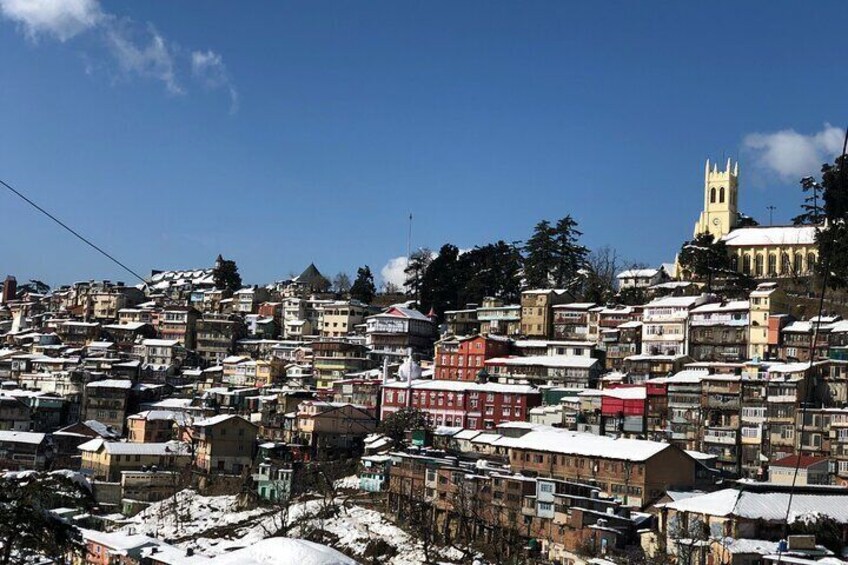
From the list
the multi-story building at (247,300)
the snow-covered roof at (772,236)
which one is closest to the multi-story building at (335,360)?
the multi-story building at (247,300)

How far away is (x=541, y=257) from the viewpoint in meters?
53.6

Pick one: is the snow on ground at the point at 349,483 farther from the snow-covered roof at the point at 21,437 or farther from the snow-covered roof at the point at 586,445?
the snow-covered roof at the point at 21,437

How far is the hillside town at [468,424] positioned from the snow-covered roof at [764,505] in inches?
3.1

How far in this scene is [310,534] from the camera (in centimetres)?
3128

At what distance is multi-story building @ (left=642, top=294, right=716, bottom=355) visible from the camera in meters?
39.7

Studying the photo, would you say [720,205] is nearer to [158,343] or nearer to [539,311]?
[539,311]

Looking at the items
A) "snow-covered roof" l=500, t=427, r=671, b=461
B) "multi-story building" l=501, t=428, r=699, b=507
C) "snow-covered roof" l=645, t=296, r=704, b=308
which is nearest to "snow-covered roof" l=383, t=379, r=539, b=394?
"snow-covered roof" l=500, t=427, r=671, b=461

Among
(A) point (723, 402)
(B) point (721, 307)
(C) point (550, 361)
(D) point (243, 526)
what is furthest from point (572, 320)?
(D) point (243, 526)

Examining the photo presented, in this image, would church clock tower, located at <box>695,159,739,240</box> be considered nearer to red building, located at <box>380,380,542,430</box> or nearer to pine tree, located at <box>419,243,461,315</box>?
pine tree, located at <box>419,243,461,315</box>

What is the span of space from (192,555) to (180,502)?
9050 mm

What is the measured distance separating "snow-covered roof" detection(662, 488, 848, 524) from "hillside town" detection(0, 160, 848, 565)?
8cm

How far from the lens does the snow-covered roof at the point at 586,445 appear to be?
29.5 m

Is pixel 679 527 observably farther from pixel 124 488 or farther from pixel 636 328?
pixel 124 488

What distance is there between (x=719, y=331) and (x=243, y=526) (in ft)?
67.3
